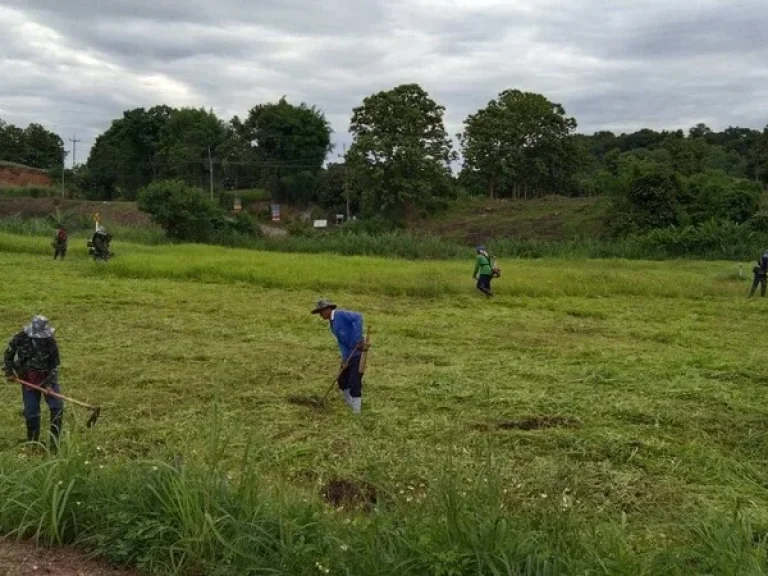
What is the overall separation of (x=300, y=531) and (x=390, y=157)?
124 feet

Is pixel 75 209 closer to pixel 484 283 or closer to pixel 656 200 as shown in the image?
pixel 656 200

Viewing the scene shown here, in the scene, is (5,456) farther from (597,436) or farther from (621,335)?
(621,335)

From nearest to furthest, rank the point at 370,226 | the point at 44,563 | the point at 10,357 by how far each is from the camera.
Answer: the point at 44,563 < the point at 10,357 < the point at 370,226

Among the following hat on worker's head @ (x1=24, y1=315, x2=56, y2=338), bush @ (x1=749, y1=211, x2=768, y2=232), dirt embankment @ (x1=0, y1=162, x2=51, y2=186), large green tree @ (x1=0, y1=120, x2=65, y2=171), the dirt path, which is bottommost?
the dirt path

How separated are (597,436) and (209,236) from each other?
3262 centimetres

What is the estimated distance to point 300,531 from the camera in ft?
12.0

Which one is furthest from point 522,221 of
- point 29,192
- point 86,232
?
point 29,192

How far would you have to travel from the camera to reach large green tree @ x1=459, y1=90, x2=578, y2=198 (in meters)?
47.9

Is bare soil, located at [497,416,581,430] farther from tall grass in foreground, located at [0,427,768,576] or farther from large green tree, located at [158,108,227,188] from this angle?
large green tree, located at [158,108,227,188]

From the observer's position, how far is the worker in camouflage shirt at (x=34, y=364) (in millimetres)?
6230

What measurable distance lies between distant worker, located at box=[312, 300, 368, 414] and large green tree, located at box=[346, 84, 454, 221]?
33.3 meters

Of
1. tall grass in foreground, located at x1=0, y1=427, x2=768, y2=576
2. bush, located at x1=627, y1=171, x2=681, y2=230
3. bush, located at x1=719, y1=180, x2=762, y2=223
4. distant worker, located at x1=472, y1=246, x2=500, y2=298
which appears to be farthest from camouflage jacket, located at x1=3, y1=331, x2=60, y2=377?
bush, located at x1=719, y1=180, x2=762, y2=223

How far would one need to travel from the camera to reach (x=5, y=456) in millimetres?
4875

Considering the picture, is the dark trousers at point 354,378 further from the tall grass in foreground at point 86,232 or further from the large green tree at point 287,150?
the large green tree at point 287,150
